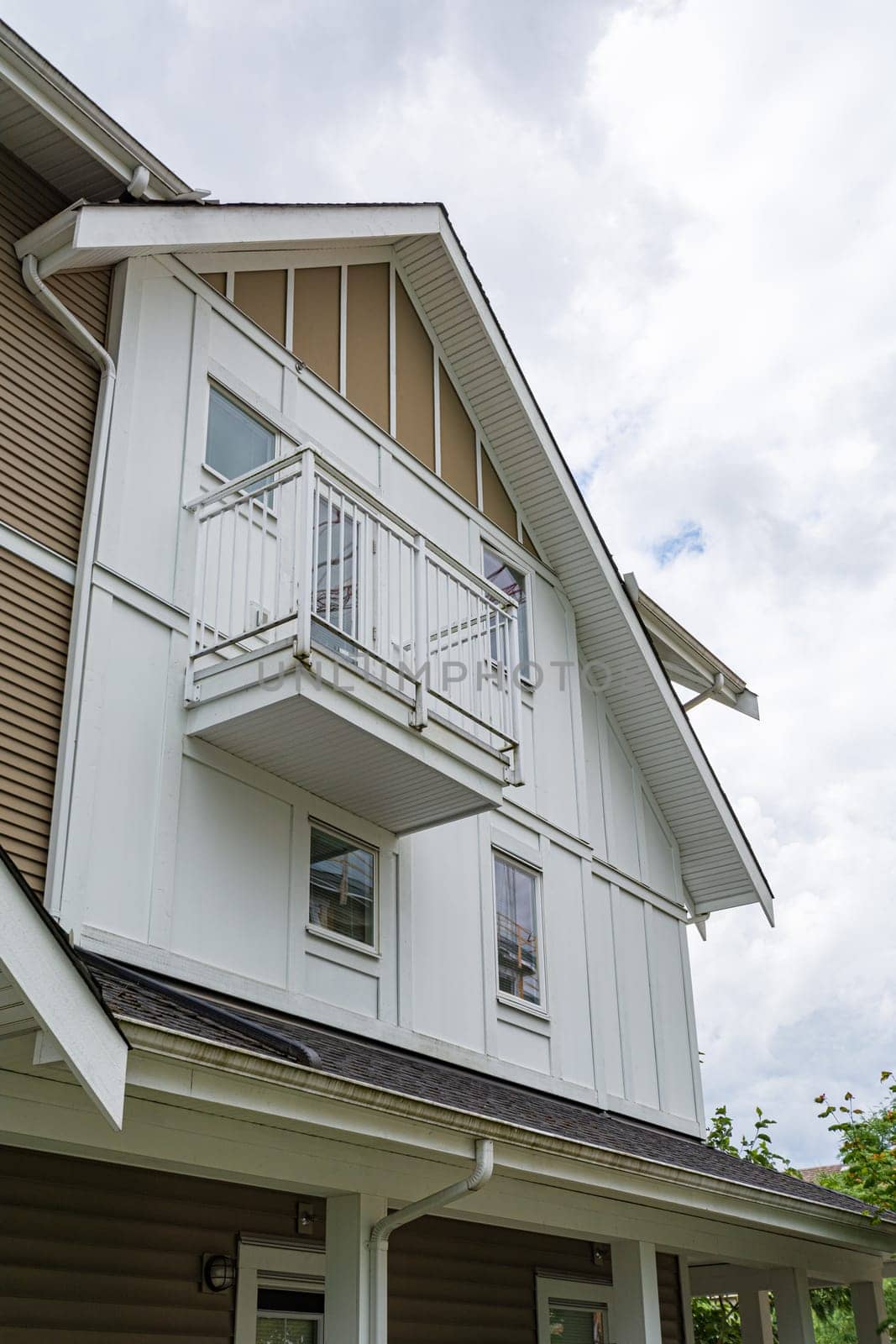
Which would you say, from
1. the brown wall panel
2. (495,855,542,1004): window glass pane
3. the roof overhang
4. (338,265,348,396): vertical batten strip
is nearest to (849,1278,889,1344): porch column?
(495,855,542,1004): window glass pane

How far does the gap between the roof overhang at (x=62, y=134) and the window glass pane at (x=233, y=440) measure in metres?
1.47

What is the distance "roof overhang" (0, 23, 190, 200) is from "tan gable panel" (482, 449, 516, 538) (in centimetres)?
478

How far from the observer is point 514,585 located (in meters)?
13.1

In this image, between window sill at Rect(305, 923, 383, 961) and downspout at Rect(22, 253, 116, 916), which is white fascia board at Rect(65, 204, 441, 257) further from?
window sill at Rect(305, 923, 383, 961)

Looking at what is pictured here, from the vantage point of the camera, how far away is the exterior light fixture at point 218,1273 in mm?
7430

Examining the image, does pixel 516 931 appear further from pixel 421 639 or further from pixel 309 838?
pixel 421 639

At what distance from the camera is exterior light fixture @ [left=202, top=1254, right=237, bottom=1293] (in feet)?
24.4

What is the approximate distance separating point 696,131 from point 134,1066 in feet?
61.2

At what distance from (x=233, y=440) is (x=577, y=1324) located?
7.45 m

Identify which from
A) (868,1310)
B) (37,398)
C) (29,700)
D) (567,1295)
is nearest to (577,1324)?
(567,1295)

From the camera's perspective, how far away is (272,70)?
87.7 feet

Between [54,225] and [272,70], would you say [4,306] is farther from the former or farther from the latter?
[272,70]

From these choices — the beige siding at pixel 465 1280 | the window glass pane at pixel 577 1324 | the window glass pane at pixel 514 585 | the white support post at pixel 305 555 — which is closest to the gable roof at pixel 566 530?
the window glass pane at pixel 514 585

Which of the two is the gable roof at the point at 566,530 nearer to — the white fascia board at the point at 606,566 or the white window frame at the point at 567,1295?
the white fascia board at the point at 606,566
